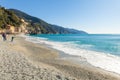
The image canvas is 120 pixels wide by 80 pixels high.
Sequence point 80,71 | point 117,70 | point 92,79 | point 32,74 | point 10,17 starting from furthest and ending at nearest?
1. point 10,17
2. point 117,70
3. point 80,71
4. point 92,79
5. point 32,74

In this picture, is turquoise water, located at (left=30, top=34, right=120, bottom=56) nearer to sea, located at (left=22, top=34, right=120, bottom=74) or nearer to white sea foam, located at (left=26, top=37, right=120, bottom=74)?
sea, located at (left=22, top=34, right=120, bottom=74)

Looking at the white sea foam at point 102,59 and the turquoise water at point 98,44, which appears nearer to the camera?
the white sea foam at point 102,59

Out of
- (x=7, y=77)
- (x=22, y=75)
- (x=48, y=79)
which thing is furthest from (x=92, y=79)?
(x=7, y=77)

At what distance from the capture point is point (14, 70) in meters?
10.7

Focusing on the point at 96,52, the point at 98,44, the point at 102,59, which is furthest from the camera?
the point at 98,44

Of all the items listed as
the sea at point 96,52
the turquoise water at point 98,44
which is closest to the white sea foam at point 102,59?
the sea at point 96,52

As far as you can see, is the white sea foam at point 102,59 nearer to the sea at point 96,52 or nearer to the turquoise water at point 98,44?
the sea at point 96,52

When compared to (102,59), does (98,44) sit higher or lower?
lower

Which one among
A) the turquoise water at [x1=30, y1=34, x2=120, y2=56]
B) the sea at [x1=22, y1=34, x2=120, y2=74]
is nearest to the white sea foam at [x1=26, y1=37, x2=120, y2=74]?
the sea at [x1=22, y1=34, x2=120, y2=74]

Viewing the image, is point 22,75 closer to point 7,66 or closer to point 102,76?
point 7,66

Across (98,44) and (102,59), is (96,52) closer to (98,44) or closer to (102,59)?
(102,59)

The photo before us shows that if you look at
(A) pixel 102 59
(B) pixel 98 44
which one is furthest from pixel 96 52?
(B) pixel 98 44

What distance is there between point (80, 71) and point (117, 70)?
119 inches

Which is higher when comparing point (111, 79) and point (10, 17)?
point (10, 17)
